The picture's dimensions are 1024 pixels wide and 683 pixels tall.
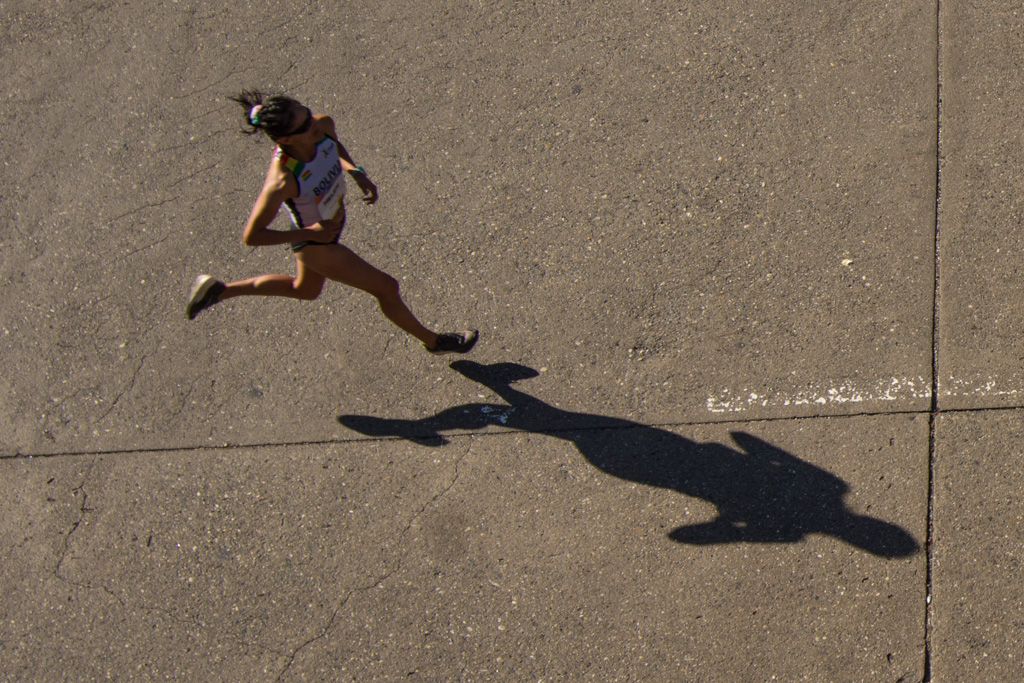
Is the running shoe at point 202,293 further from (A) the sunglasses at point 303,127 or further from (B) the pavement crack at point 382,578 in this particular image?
(B) the pavement crack at point 382,578

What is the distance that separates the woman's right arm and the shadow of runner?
111 cm

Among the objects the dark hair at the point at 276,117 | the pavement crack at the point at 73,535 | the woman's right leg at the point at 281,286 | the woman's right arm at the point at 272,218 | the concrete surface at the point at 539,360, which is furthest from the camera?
the pavement crack at the point at 73,535

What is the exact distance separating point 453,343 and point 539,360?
45 centimetres

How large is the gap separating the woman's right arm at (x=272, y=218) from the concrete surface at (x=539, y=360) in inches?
37.9

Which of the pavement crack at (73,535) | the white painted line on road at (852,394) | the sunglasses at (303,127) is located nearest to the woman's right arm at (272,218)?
the sunglasses at (303,127)

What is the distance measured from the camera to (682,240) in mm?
4625

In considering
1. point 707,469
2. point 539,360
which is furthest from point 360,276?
point 707,469

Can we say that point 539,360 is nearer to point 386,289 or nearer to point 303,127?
point 386,289

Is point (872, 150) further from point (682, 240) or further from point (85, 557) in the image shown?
point (85, 557)

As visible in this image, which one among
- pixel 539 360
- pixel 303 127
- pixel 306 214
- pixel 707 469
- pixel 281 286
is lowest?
pixel 707 469

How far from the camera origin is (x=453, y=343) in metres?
4.41

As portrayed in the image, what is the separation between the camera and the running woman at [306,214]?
345 centimetres

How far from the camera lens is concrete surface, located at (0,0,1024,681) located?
3963 millimetres

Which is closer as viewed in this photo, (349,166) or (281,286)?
(349,166)
